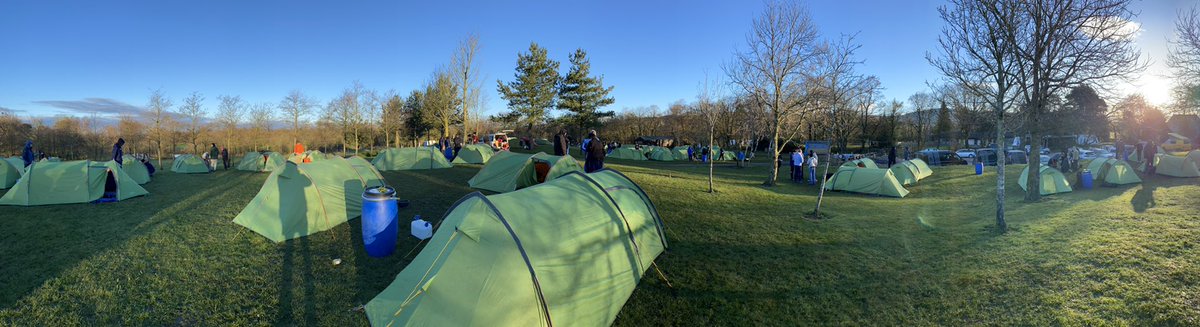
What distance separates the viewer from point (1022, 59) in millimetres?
9422

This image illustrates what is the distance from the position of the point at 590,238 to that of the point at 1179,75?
78.6 ft

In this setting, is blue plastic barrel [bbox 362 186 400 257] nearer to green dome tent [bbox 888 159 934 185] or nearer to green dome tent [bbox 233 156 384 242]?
green dome tent [bbox 233 156 384 242]

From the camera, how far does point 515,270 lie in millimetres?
3982

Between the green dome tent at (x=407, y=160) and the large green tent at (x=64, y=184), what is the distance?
8.20 metres

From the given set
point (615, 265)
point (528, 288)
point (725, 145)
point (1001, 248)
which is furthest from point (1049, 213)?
point (725, 145)

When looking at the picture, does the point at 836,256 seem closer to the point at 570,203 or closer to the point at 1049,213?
the point at 570,203

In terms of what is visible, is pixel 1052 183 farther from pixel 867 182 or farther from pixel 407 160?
pixel 407 160

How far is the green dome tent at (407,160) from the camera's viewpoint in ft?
61.9

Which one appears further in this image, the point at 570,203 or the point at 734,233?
the point at 734,233

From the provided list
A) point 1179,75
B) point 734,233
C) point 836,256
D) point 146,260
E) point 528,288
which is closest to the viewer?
point 528,288

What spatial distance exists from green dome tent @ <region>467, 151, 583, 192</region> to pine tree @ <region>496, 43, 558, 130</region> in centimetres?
2820

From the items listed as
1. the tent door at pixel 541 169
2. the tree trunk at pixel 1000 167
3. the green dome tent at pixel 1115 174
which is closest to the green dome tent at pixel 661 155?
the green dome tent at pixel 1115 174

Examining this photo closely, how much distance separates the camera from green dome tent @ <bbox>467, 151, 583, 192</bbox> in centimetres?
1183

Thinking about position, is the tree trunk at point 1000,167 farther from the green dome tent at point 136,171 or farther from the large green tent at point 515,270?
the green dome tent at point 136,171
